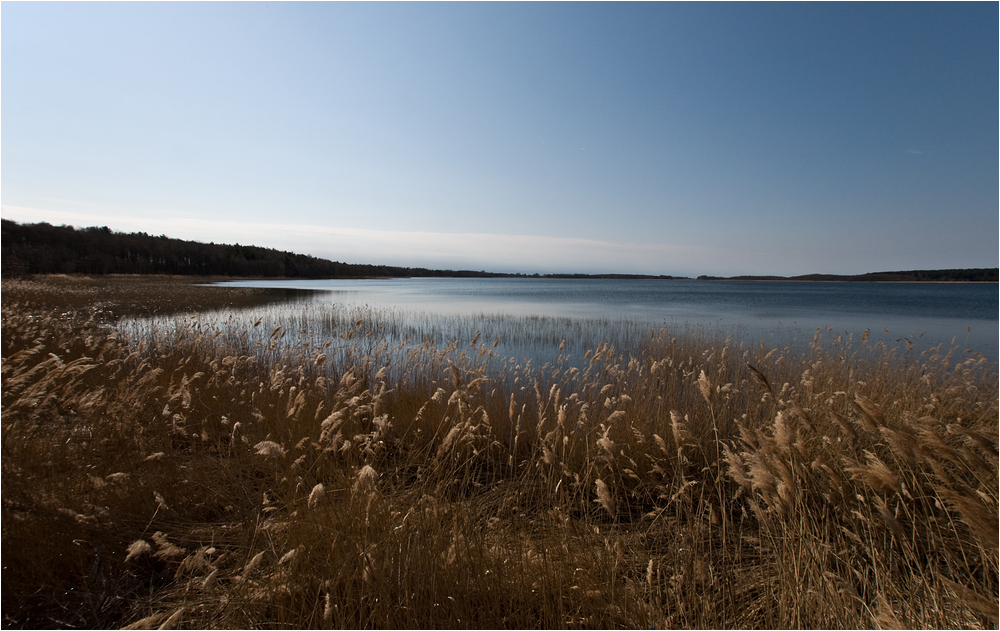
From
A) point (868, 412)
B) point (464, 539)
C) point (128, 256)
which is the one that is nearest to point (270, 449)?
point (464, 539)

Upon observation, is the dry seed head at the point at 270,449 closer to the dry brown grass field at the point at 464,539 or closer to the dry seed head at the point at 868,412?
the dry brown grass field at the point at 464,539

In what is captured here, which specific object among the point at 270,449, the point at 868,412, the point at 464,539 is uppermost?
the point at 868,412

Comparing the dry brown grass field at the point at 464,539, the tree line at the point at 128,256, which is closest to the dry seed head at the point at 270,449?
the dry brown grass field at the point at 464,539

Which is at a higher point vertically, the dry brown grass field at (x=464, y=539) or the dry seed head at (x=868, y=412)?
the dry seed head at (x=868, y=412)

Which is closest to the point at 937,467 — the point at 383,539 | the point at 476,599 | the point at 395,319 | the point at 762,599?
the point at 762,599

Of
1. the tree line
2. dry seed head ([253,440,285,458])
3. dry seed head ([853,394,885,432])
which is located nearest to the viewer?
dry seed head ([853,394,885,432])

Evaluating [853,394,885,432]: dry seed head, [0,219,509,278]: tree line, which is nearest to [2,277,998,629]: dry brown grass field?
[853,394,885,432]: dry seed head

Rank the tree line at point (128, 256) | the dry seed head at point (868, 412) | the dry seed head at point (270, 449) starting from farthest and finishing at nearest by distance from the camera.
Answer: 1. the tree line at point (128, 256)
2. the dry seed head at point (270, 449)
3. the dry seed head at point (868, 412)

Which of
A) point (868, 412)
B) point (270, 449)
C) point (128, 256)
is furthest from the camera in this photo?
point (128, 256)

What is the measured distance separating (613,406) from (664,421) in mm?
670

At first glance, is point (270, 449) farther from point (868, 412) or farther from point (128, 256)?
point (128, 256)

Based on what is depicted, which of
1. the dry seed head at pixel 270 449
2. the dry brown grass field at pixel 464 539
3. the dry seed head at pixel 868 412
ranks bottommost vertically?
the dry brown grass field at pixel 464 539

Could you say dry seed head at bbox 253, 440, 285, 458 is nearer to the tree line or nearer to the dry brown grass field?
the dry brown grass field

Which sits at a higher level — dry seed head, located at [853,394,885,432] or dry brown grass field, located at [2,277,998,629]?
dry seed head, located at [853,394,885,432]
